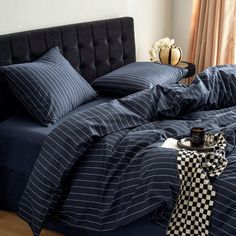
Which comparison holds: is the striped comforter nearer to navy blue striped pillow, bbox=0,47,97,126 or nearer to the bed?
the bed

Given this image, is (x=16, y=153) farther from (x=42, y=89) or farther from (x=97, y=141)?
(x=97, y=141)

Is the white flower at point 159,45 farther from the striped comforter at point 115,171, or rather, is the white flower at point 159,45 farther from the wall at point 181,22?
the striped comforter at point 115,171

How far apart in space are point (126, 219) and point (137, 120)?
60 centimetres

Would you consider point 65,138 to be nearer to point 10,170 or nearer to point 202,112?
point 10,170

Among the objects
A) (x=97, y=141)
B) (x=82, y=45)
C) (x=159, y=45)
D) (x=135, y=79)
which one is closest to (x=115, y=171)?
(x=97, y=141)

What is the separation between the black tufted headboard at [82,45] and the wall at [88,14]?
9 centimetres

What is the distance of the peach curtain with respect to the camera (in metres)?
3.80

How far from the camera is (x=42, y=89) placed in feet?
7.47

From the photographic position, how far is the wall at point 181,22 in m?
4.14

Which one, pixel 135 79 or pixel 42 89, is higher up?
pixel 42 89

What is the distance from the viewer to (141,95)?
231 cm

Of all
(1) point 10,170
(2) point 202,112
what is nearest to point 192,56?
(2) point 202,112

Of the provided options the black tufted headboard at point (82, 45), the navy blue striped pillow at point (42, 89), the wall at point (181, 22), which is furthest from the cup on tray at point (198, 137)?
the wall at point (181, 22)

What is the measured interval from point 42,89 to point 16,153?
0.38 metres
